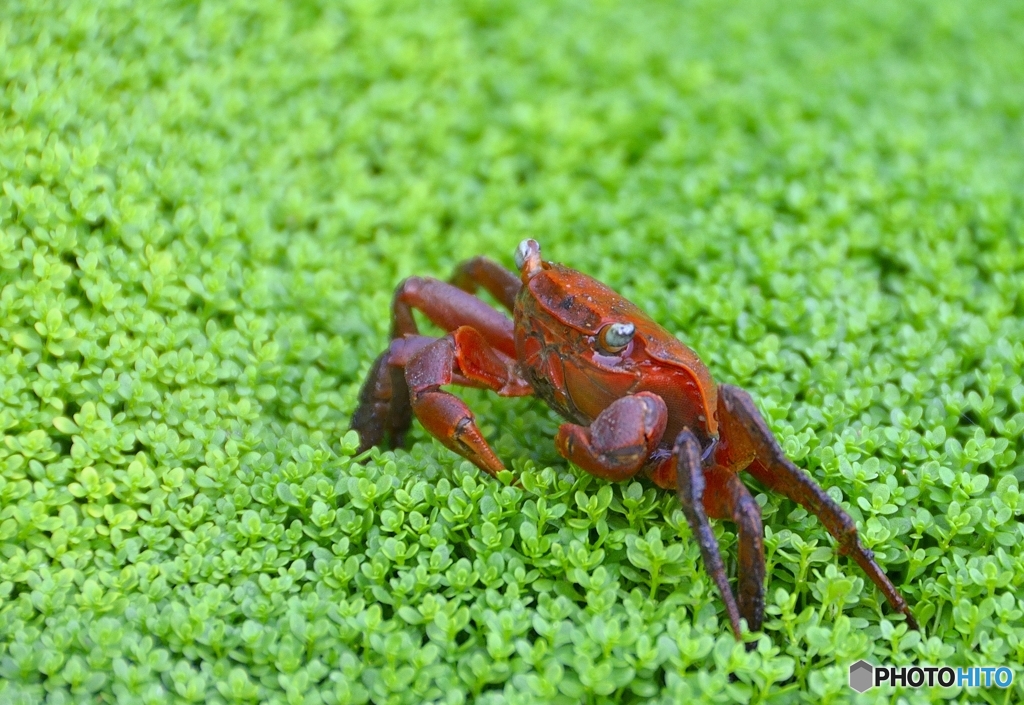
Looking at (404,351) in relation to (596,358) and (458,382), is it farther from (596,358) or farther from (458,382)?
(596,358)

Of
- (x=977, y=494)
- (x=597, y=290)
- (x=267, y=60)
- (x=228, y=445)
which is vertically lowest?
(x=977, y=494)

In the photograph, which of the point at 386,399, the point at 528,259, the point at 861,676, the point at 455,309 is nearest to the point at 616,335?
the point at 528,259

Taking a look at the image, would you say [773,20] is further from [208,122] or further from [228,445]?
[228,445]

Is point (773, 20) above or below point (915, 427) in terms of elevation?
above

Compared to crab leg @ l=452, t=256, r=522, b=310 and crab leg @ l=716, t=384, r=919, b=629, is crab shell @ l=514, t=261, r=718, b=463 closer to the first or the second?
crab leg @ l=716, t=384, r=919, b=629

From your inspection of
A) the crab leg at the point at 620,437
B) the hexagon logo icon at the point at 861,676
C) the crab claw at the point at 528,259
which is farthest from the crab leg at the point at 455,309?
the hexagon logo icon at the point at 861,676

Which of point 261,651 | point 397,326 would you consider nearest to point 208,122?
point 397,326

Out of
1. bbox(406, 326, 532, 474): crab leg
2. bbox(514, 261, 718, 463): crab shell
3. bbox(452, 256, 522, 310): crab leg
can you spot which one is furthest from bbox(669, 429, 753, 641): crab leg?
bbox(452, 256, 522, 310): crab leg
